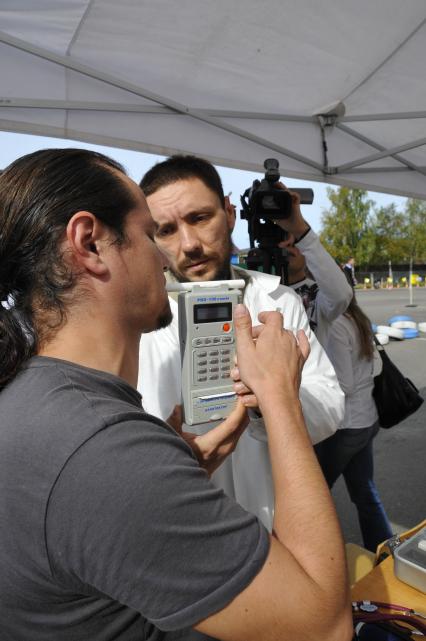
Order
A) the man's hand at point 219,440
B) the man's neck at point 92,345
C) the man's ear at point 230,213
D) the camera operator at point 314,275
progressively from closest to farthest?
the man's neck at point 92,345 → the man's hand at point 219,440 → the man's ear at point 230,213 → the camera operator at point 314,275

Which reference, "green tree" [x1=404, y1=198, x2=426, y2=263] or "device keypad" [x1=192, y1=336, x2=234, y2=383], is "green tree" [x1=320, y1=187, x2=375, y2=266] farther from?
"device keypad" [x1=192, y1=336, x2=234, y2=383]

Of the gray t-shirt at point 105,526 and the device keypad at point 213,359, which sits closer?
the gray t-shirt at point 105,526

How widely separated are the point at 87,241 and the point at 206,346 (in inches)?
18.0

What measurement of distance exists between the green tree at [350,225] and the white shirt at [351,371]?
35.1m

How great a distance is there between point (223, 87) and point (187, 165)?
1.51 m

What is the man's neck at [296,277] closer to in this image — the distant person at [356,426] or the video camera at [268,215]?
the distant person at [356,426]

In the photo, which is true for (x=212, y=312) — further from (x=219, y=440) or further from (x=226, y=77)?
(x=226, y=77)

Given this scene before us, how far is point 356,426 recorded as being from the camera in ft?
7.34

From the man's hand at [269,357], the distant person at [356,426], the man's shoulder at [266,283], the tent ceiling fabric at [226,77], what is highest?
the tent ceiling fabric at [226,77]

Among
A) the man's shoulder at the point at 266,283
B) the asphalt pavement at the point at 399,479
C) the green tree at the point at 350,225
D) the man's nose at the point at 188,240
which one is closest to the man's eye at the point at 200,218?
the man's nose at the point at 188,240

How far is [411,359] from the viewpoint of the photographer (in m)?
7.17

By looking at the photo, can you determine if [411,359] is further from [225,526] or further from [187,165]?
[225,526]

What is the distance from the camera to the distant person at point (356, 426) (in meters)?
2.24

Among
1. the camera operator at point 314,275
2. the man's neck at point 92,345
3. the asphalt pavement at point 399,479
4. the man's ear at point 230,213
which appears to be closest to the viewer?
the man's neck at point 92,345
